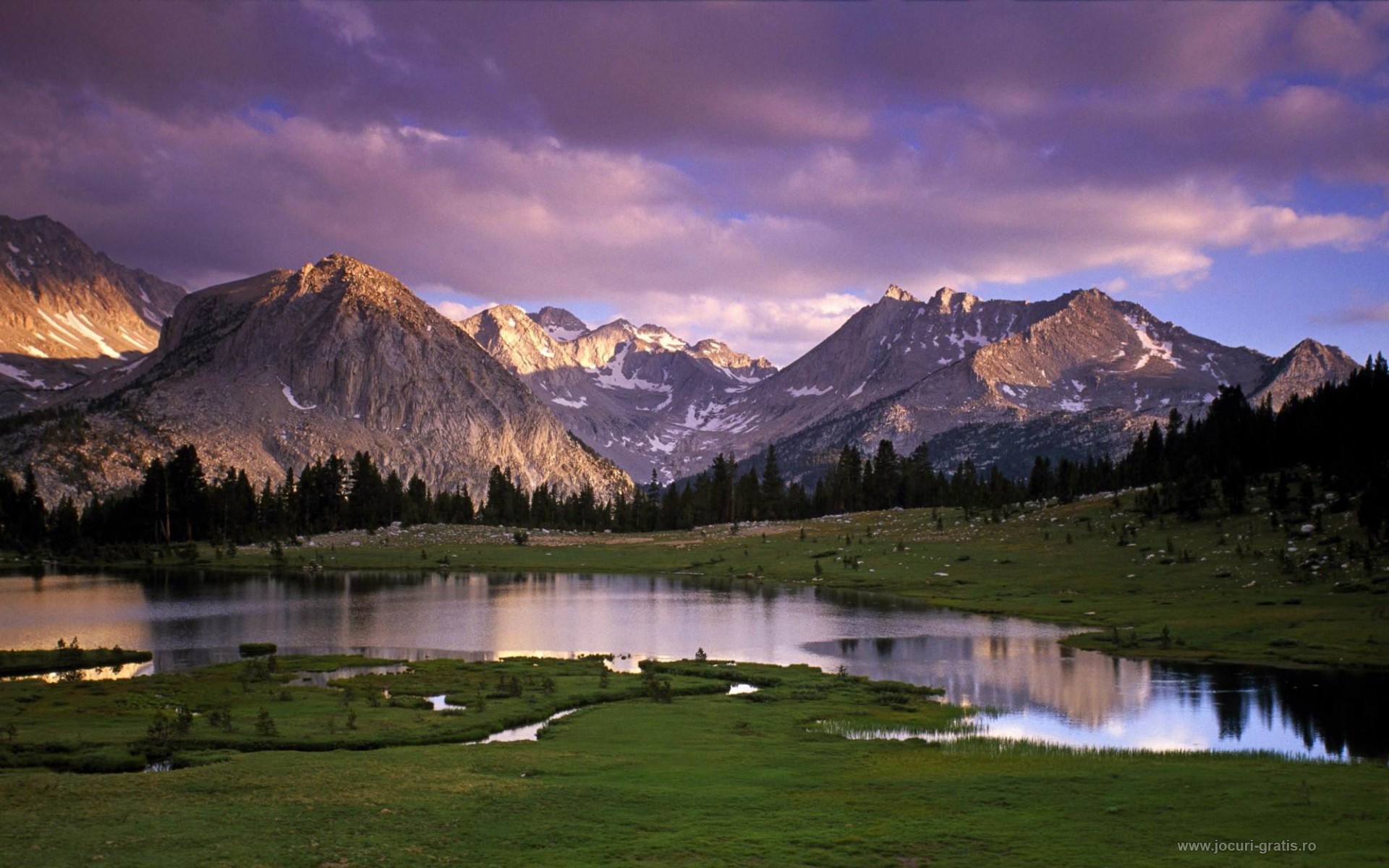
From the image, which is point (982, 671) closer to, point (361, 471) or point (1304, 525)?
point (1304, 525)

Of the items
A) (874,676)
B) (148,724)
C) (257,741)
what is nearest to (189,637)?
(148,724)

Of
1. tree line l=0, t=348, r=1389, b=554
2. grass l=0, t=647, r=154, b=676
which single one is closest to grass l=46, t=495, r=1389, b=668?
tree line l=0, t=348, r=1389, b=554

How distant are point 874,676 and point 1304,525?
181 feet

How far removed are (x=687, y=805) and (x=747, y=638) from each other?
1788 inches

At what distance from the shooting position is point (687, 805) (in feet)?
78.0

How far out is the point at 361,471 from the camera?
190m

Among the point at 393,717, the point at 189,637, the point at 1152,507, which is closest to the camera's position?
the point at 393,717

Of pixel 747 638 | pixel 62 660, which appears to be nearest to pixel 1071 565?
pixel 747 638

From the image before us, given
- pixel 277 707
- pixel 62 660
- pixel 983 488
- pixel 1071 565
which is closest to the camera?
pixel 277 707

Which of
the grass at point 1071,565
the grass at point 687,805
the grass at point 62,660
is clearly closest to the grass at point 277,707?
the grass at point 687,805

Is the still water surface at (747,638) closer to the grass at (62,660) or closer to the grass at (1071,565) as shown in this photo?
the grass at (62,660)

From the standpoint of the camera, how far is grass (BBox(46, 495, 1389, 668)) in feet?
201

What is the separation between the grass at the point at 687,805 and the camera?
19.4 m

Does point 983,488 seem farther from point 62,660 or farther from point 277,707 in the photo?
point 277,707
